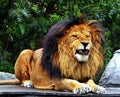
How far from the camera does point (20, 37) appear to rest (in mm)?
7762

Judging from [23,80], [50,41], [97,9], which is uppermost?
[97,9]

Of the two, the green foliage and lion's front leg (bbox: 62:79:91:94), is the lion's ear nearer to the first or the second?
lion's front leg (bbox: 62:79:91:94)

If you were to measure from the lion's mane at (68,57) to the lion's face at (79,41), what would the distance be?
6 cm

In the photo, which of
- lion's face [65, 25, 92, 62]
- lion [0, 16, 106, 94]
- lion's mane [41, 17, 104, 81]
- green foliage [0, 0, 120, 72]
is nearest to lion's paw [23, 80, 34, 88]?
lion [0, 16, 106, 94]

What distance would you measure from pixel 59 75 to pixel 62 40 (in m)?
0.36

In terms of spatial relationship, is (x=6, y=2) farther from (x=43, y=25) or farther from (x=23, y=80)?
(x=23, y=80)

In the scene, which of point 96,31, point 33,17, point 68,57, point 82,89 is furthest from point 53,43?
point 33,17

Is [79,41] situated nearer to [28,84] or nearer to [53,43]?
[53,43]

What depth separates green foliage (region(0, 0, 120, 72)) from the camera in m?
7.59

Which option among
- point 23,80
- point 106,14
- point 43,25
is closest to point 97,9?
point 106,14

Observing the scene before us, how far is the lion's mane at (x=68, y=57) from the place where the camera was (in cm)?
516

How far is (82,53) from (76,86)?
33 centimetres

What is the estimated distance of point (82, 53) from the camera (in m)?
5.05

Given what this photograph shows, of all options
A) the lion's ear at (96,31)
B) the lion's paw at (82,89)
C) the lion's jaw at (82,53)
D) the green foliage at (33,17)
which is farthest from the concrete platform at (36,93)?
the green foliage at (33,17)
